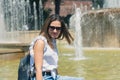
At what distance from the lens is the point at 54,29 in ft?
13.4

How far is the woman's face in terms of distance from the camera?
13.4 ft

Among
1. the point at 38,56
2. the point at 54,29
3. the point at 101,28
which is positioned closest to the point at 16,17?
the point at 101,28

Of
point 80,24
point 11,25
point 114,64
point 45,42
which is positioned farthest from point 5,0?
point 45,42

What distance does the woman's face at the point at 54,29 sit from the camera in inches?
161

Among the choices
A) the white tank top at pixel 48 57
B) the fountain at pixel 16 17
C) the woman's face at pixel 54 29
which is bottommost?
the fountain at pixel 16 17

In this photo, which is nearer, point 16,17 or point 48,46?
point 48,46

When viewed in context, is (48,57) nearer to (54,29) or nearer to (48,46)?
(48,46)

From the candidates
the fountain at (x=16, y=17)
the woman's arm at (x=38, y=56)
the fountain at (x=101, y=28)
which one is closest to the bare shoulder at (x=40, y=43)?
the woman's arm at (x=38, y=56)

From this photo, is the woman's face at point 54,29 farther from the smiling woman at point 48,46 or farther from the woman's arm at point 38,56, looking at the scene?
the woman's arm at point 38,56

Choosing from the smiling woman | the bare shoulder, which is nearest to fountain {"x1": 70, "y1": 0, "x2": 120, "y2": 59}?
the smiling woman

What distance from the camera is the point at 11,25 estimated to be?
34906 mm

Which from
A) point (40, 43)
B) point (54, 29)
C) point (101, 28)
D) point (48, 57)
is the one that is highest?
point (54, 29)

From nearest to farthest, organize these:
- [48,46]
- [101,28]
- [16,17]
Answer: [48,46], [101,28], [16,17]

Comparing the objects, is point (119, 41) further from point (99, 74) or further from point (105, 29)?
point (99, 74)
